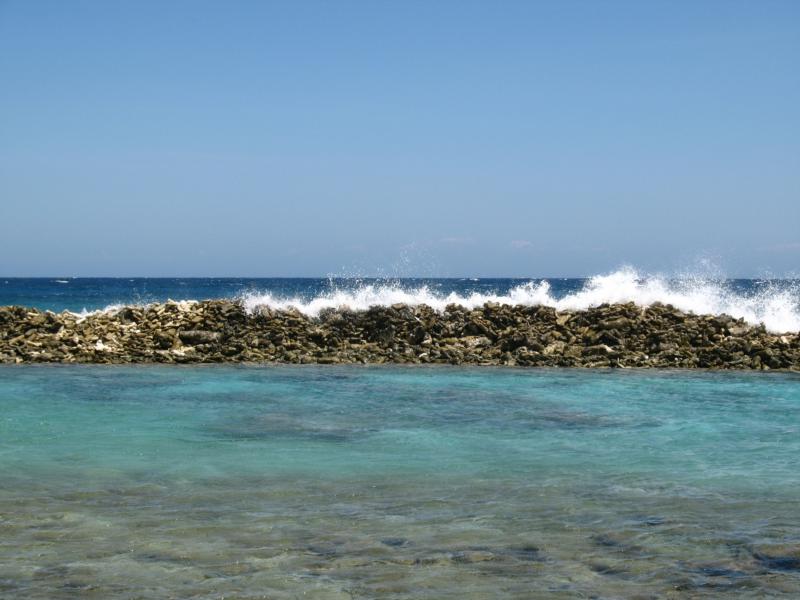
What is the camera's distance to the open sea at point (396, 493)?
235 inches

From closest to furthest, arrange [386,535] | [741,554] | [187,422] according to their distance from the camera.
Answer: [741,554]
[386,535]
[187,422]

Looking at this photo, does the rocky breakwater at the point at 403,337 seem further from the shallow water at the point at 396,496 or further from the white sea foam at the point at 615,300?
the shallow water at the point at 396,496

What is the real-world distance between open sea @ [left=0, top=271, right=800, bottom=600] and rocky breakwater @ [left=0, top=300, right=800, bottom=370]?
5.21 m

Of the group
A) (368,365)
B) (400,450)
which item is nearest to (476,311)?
(368,365)

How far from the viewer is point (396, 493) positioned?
8.53 m

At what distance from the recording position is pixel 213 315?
84.5 feet

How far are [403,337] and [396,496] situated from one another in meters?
16.2

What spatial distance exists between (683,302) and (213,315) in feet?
47.7

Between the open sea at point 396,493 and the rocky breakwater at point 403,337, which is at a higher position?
the rocky breakwater at point 403,337

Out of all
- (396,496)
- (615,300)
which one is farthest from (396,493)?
(615,300)

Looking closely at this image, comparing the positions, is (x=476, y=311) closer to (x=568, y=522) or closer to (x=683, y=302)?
(x=683, y=302)

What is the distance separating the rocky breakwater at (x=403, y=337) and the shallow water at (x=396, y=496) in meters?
6.18

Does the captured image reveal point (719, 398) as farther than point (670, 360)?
No

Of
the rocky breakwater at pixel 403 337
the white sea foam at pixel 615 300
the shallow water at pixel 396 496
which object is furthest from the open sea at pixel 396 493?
the white sea foam at pixel 615 300
